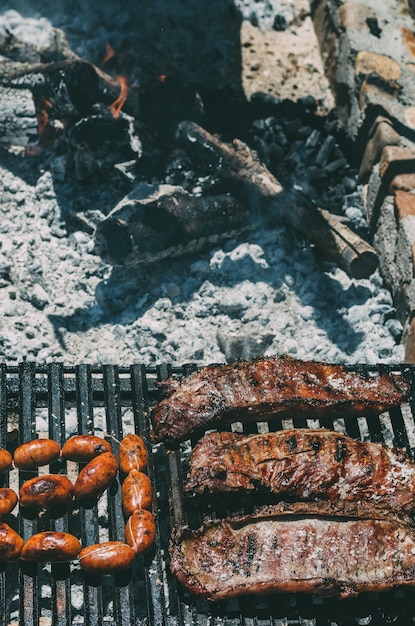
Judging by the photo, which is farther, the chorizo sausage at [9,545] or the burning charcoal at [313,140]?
the burning charcoal at [313,140]

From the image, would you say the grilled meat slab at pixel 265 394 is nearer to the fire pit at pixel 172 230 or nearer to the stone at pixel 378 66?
the fire pit at pixel 172 230

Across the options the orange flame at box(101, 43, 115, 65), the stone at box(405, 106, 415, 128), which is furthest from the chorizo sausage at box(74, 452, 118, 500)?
the orange flame at box(101, 43, 115, 65)

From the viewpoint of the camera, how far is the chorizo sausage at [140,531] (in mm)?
4211

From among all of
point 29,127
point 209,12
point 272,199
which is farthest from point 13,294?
point 209,12

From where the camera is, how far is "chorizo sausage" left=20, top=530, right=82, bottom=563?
4094 mm

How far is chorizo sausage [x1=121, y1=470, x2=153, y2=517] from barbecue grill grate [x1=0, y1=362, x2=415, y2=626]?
0.31 feet

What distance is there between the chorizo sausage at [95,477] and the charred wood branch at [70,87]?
12.5ft

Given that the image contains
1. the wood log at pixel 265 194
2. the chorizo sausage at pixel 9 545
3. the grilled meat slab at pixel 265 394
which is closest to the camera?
the chorizo sausage at pixel 9 545

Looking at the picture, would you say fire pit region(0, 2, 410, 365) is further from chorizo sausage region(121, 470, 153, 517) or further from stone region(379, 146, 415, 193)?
chorizo sausage region(121, 470, 153, 517)

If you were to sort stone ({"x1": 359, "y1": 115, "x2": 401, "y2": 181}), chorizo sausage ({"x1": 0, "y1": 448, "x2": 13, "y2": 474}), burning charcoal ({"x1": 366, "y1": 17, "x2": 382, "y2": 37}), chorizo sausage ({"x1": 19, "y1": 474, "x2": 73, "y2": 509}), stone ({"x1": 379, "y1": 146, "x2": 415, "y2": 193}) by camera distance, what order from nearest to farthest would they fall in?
chorizo sausage ({"x1": 19, "y1": 474, "x2": 73, "y2": 509}), chorizo sausage ({"x1": 0, "y1": 448, "x2": 13, "y2": 474}), stone ({"x1": 379, "y1": 146, "x2": 415, "y2": 193}), stone ({"x1": 359, "y1": 115, "x2": 401, "y2": 181}), burning charcoal ({"x1": 366, "y1": 17, "x2": 382, "y2": 37})

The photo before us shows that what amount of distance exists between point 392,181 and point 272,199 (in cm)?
116

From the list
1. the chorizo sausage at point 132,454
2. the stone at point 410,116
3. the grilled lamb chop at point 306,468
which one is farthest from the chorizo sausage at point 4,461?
the stone at point 410,116

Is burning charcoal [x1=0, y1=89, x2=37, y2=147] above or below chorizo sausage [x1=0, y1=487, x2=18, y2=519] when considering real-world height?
above

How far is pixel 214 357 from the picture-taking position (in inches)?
245
